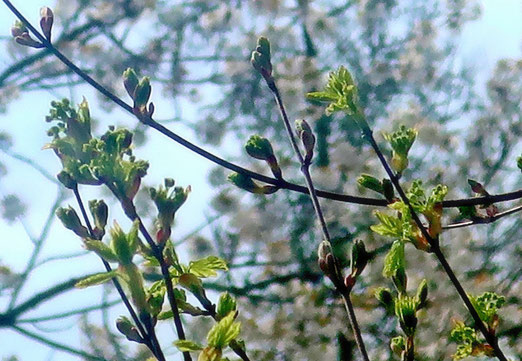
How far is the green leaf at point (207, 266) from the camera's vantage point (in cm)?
44

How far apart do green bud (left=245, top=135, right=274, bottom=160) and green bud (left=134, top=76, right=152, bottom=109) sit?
0.26 feet

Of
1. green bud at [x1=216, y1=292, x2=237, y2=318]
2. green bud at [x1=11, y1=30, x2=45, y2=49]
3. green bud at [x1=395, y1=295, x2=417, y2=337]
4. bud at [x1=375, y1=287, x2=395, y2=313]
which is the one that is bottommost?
green bud at [x1=216, y1=292, x2=237, y2=318]

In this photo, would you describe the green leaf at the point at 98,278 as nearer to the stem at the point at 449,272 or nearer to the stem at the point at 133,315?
the stem at the point at 133,315

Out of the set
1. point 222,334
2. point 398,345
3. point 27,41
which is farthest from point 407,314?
point 27,41

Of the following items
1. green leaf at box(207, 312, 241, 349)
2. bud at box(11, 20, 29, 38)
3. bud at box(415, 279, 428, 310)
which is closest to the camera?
green leaf at box(207, 312, 241, 349)

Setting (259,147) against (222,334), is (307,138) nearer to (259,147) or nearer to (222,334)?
(259,147)

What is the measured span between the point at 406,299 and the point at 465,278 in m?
3.05

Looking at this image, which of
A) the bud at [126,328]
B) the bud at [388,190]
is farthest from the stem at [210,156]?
the bud at [126,328]

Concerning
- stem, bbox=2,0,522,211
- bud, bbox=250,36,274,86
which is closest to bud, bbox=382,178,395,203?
stem, bbox=2,0,522,211

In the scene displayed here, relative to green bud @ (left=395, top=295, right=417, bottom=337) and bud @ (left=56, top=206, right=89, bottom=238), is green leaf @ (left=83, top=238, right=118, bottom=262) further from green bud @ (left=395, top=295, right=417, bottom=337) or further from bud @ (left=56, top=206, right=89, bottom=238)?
green bud @ (left=395, top=295, right=417, bottom=337)

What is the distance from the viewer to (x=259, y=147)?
529mm

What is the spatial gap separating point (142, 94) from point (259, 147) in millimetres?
91

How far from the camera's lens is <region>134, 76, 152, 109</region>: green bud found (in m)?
0.49

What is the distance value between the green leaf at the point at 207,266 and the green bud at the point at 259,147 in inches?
4.4
